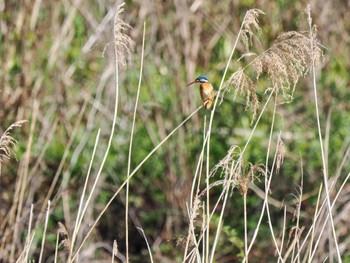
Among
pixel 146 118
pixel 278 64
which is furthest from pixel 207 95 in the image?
pixel 146 118

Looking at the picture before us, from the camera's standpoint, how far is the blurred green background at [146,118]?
4.58m

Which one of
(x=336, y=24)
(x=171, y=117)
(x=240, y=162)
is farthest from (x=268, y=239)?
(x=240, y=162)

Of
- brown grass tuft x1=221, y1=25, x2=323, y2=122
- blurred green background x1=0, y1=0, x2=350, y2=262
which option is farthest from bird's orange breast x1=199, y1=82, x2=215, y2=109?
blurred green background x1=0, y1=0, x2=350, y2=262

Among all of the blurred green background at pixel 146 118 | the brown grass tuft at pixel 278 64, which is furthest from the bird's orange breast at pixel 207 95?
the blurred green background at pixel 146 118

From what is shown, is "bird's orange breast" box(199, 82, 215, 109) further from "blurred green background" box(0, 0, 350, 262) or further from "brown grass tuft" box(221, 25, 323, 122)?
"blurred green background" box(0, 0, 350, 262)

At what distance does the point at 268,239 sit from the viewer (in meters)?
4.56

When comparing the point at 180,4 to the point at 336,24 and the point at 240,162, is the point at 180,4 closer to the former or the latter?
the point at 336,24

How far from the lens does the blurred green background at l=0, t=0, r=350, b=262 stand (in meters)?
4.58

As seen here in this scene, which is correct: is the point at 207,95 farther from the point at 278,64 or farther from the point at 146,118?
the point at 146,118

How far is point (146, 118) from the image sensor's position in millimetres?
4805

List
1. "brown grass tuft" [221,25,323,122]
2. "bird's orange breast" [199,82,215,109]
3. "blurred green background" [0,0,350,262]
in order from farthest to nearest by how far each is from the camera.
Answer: "blurred green background" [0,0,350,262], "bird's orange breast" [199,82,215,109], "brown grass tuft" [221,25,323,122]

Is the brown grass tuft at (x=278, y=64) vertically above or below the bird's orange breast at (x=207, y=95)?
above

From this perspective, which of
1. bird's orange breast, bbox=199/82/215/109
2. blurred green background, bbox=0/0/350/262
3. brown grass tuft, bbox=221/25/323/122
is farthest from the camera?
blurred green background, bbox=0/0/350/262

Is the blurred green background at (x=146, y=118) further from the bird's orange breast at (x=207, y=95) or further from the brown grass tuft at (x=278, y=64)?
the brown grass tuft at (x=278, y=64)
